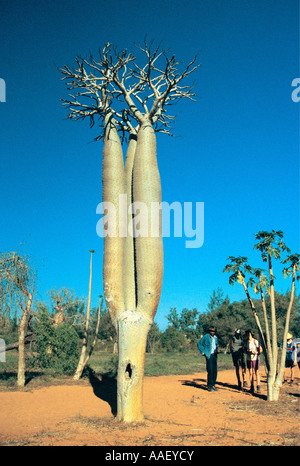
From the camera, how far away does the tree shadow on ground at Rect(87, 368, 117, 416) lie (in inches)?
352

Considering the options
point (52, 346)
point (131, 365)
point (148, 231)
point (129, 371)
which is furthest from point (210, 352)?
point (52, 346)

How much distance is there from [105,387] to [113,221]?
6.37 metres

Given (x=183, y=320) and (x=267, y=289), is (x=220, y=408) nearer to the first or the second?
(x=267, y=289)

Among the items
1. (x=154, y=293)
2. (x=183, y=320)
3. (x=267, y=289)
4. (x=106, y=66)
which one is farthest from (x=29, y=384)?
(x=183, y=320)

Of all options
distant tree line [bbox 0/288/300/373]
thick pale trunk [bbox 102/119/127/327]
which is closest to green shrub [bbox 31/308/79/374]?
distant tree line [bbox 0/288/300/373]

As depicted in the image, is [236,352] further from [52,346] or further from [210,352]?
[52,346]

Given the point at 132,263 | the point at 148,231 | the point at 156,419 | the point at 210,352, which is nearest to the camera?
the point at 156,419

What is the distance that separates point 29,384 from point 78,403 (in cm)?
343

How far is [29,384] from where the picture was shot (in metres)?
11.2

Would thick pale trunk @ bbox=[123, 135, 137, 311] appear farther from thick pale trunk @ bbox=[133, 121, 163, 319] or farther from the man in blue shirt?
the man in blue shirt

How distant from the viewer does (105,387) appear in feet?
37.0

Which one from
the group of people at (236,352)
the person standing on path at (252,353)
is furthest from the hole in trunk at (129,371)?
the person standing on path at (252,353)
